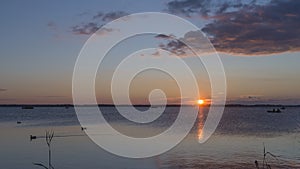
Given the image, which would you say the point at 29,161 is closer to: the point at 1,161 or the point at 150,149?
the point at 1,161

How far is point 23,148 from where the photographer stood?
35.4 m

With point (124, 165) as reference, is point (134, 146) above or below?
above

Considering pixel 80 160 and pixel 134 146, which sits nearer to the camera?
pixel 80 160

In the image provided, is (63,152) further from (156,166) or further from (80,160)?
(156,166)

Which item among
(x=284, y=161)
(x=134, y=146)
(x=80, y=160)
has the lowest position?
(x=284, y=161)

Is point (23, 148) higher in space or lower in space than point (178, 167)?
higher

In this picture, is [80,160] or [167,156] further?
[167,156]

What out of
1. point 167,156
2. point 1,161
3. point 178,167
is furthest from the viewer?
point 167,156

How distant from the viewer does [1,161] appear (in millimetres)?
27281

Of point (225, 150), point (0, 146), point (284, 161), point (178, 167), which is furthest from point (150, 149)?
point (0, 146)

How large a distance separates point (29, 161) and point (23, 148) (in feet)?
27.8

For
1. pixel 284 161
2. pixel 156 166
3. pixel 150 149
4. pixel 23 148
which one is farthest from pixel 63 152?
pixel 284 161

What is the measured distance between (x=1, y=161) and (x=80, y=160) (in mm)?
5529

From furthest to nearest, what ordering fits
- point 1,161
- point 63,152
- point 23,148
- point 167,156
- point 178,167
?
point 23,148
point 63,152
point 167,156
point 1,161
point 178,167
